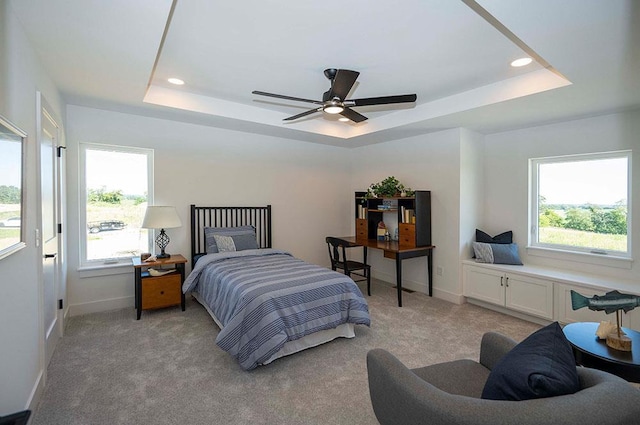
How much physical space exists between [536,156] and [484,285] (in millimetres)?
1772

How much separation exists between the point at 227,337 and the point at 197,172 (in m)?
2.60

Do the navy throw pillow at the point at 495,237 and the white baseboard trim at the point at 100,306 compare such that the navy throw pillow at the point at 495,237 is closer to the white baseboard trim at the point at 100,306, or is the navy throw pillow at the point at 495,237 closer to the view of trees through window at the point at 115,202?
the view of trees through window at the point at 115,202

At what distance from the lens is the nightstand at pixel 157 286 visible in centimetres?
365

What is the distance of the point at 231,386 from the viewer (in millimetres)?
2381

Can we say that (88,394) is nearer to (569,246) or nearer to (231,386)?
(231,386)

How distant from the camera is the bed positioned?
2.61 meters

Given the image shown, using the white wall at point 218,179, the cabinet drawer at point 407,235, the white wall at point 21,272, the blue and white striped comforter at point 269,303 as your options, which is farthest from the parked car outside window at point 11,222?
the cabinet drawer at point 407,235

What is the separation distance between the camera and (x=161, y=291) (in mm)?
3764

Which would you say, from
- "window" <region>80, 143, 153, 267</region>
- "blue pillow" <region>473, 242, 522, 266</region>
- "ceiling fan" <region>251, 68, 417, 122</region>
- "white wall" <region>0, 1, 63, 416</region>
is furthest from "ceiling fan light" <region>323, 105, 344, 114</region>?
A: "blue pillow" <region>473, 242, 522, 266</region>

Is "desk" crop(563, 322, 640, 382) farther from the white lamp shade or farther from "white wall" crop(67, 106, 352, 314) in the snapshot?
"white wall" crop(67, 106, 352, 314)

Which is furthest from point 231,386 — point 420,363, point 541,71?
point 541,71

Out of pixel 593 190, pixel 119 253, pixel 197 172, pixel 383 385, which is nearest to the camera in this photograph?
pixel 383 385

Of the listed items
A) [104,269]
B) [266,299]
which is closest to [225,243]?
[104,269]

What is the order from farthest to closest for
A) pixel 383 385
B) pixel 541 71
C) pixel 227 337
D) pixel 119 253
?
1. pixel 119 253
2. pixel 541 71
3. pixel 227 337
4. pixel 383 385
